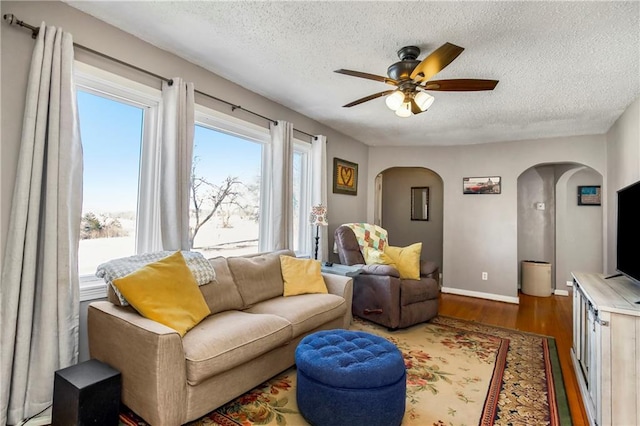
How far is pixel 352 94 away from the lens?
324 cm

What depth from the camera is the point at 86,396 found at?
1581 millimetres

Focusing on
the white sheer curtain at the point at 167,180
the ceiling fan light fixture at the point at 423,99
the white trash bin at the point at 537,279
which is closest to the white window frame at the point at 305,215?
the white sheer curtain at the point at 167,180

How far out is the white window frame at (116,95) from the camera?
7.05ft

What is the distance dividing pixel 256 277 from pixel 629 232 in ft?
9.57

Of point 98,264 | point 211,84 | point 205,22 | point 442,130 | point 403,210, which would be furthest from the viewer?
point 403,210

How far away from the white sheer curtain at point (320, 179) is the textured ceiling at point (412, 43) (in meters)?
0.66

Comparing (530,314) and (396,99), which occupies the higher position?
(396,99)

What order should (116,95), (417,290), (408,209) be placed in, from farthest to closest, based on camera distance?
(408,209)
(417,290)
(116,95)

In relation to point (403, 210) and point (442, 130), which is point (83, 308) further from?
point (403, 210)

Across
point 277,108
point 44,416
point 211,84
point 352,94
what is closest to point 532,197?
point 352,94

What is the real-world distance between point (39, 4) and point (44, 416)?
239 cm

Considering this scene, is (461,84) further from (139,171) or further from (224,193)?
(139,171)

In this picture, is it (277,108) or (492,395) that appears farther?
(277,108)

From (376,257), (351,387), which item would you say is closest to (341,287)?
(376,257)
